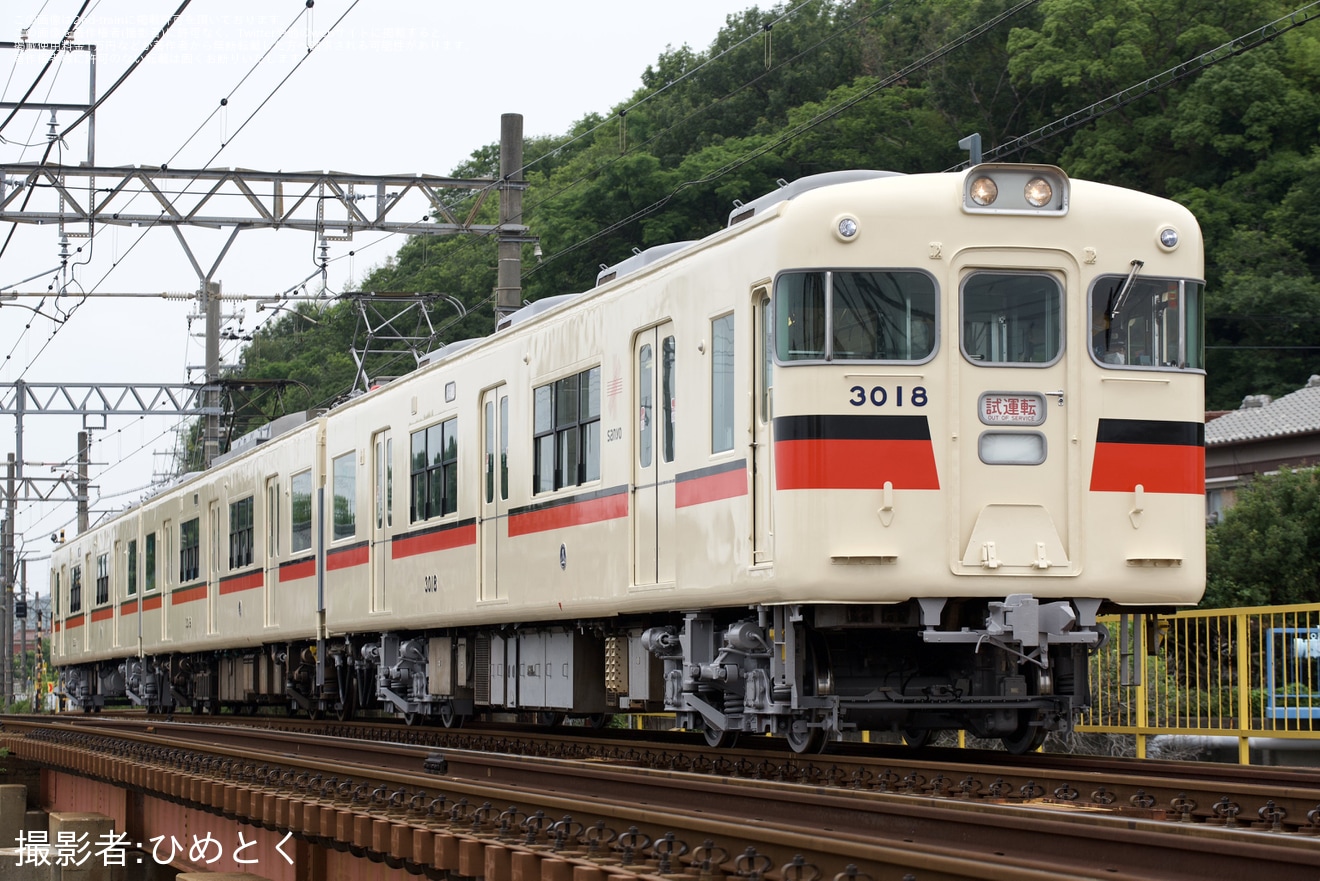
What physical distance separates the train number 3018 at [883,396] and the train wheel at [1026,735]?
2.16m

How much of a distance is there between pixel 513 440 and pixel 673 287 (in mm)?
2937

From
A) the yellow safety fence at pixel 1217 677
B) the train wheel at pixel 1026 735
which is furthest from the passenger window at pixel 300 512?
the train wheel at pixel 1026 735

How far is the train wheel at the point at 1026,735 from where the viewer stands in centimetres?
1066

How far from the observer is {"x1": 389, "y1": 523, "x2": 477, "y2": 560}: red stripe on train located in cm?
1466

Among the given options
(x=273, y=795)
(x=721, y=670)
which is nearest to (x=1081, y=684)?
(x=721, y=670)

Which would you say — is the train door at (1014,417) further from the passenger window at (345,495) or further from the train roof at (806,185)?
the passenger window at (345,495)

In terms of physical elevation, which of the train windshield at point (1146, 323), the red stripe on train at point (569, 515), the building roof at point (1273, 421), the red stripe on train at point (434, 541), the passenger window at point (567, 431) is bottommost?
the red stripe on train at point (434, 541)

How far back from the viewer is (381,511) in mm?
17141

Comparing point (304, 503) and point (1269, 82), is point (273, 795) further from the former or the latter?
point (1269, 82)

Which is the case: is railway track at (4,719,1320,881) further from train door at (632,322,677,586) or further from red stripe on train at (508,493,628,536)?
red stripe on train at (508,493,628,536)

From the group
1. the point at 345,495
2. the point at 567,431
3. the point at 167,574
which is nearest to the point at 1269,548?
the point at 345,495

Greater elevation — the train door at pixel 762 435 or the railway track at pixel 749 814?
the train door at pixel 762 435

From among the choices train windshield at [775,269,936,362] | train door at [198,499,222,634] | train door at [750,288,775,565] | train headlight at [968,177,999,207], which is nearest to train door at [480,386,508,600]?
train door at [750,288,775,565]

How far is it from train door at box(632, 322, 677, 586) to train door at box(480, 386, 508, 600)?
97.1 inches
